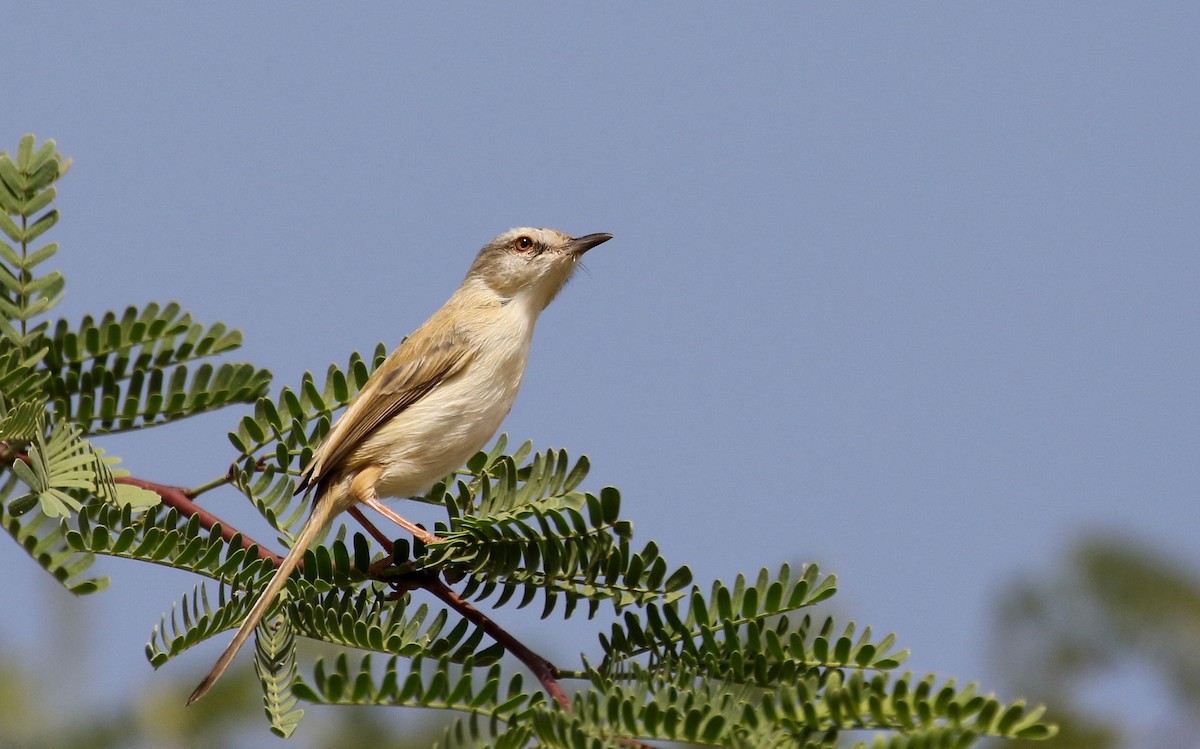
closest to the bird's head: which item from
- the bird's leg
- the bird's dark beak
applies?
the bird's dark beak

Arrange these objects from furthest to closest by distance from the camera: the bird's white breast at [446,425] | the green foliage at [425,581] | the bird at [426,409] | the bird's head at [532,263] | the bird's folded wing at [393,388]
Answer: the bird's head at [532,263], the bird's white breast at [446,425], the bird at [426,409], the bird's folded wing at [393,388], the green foliage at [425,581]

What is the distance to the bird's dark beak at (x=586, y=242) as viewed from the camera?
600 cm

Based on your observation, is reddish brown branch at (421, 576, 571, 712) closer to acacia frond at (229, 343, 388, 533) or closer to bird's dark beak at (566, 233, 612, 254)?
acacia frond at (229, 343, 388, 533)

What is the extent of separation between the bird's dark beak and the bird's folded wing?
0.99m

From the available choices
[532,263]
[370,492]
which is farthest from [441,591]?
Result: [532,263]

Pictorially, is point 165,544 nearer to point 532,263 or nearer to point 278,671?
point 278,671

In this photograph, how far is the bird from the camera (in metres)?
4.43

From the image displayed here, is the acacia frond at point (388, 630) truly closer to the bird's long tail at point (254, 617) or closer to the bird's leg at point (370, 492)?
the bird's long tail at point (254, 617)

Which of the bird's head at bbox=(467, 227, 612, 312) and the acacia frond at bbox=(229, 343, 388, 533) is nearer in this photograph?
the acacia frond at bbox=(229, 343, 388, 533)

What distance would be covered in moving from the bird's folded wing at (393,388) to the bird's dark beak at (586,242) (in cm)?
99

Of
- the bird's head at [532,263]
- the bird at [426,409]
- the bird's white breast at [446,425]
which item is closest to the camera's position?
the bird at [426,409]

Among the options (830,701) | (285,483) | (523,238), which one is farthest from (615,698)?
(523,238)

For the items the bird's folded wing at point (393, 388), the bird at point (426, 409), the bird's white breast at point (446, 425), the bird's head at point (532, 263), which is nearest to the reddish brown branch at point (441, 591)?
the bird at point (426, 409)

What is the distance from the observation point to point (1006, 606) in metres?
7.28
